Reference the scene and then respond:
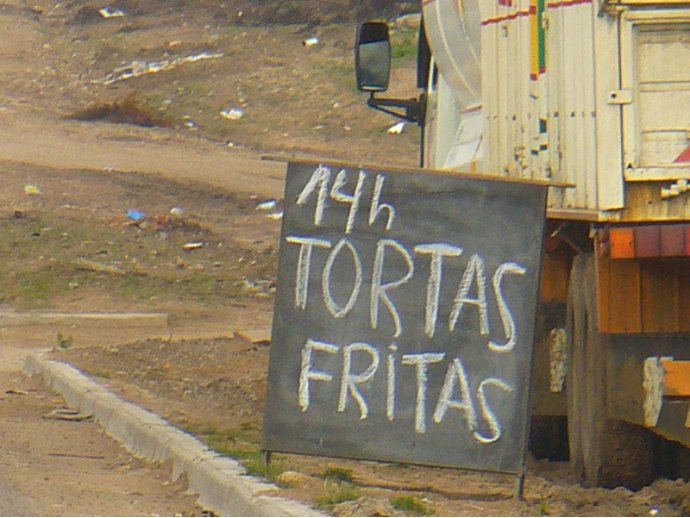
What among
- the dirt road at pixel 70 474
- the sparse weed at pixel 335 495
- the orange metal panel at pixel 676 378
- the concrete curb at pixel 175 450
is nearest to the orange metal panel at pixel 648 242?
the orange metal panel at pixel 676 378

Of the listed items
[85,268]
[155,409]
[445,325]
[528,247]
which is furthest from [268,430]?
[85,268]

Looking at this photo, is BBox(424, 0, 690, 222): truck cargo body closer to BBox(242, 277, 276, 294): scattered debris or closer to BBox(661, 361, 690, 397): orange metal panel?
BBox(661, 361, 690, 397): orange metal panel

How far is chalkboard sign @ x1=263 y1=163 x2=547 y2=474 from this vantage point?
6.56 m

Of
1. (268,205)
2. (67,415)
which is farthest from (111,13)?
(67,415)

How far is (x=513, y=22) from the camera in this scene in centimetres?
757

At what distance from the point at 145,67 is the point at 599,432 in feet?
79.4

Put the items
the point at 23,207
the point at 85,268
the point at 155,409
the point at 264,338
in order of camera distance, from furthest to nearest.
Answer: the point at 23,207 < the point at 85,268 < the point at 264,338 < the point at 155,409

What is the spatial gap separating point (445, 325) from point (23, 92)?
2364cm

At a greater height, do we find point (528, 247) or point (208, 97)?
point (208, 97)

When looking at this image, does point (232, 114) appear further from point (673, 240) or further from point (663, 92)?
point (673, 240)

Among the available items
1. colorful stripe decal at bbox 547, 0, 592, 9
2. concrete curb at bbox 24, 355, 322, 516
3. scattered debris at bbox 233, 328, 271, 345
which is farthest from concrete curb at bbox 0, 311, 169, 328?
colorful stripe decal at bbox 547, 0, 592, 9

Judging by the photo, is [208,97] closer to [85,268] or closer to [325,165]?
[85,268]

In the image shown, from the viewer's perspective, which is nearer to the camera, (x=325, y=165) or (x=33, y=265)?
(x=325, y=165)

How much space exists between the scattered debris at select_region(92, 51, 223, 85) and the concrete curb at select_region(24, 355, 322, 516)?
19.1 metres
